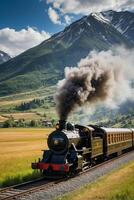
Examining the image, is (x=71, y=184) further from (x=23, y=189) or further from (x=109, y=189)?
(x=23, y=189)

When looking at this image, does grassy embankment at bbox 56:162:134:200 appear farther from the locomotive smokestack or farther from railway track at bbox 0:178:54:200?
the locomotive smokestack

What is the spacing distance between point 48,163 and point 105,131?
928 cm

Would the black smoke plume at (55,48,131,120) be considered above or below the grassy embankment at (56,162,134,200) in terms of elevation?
above

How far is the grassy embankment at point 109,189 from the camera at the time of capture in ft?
61.0

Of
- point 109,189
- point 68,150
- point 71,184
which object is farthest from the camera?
point 68,150

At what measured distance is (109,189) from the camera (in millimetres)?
21000

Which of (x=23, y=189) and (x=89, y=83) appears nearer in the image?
(x=23, y=189)

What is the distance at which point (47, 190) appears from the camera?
21391mm

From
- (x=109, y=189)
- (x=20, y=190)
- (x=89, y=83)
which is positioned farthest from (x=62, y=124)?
(x=109, y=189)

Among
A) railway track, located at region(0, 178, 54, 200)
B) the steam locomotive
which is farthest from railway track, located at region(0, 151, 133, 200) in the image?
the steam locomotive

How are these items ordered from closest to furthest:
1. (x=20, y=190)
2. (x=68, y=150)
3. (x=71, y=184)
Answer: (x=20, y=190) < (x=71, y=184) < (x=68, y=150)

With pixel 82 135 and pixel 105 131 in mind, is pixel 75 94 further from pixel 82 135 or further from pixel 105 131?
pixel 105 131

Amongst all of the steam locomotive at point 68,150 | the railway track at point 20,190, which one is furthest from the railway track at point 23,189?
the steam locomotive at point 68,150

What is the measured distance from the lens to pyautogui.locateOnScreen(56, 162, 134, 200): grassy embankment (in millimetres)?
18594
